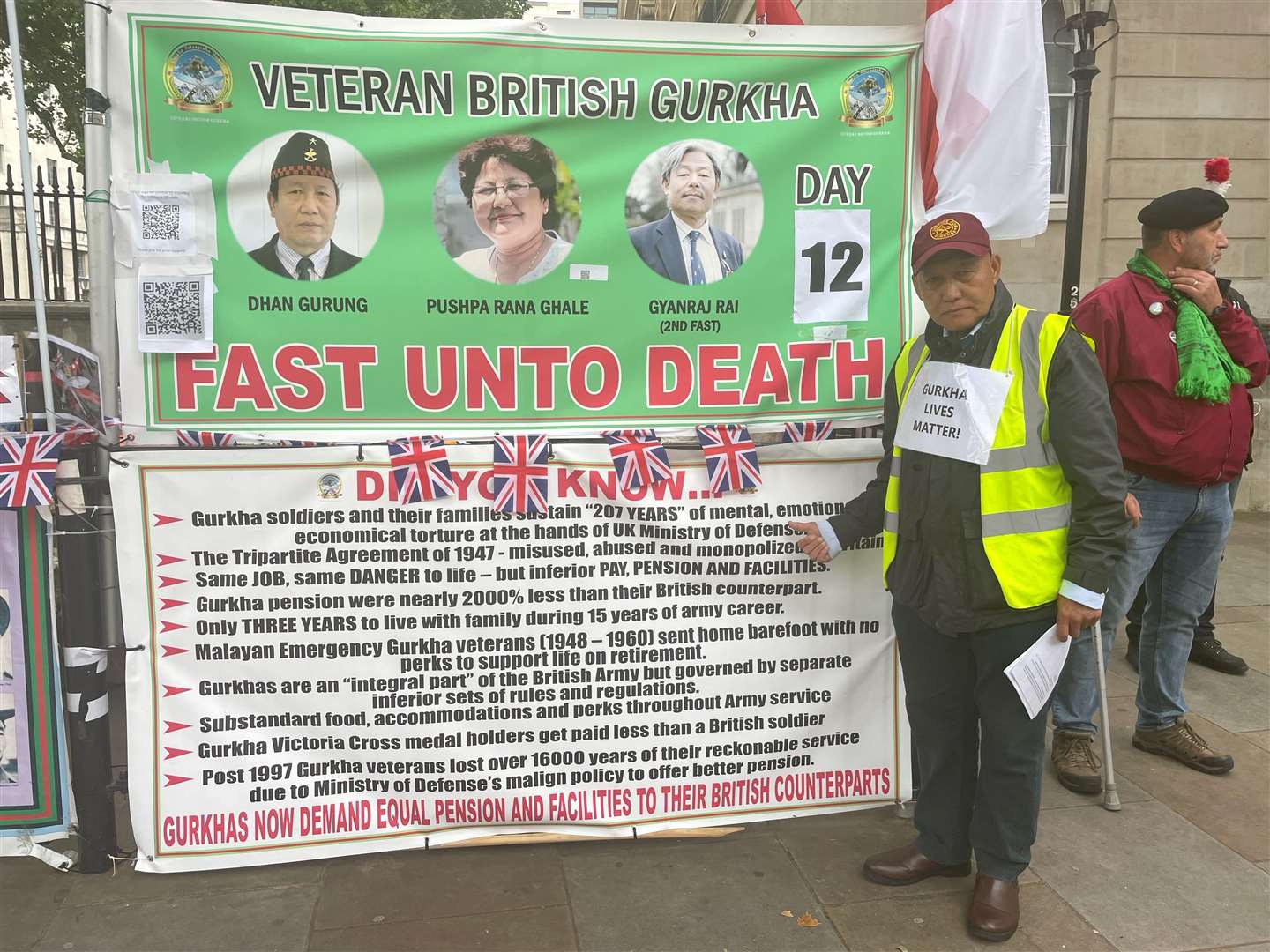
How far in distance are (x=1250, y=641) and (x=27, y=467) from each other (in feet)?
20.1

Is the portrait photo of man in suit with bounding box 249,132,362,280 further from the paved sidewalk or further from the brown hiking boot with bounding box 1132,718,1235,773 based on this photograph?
the brown hiking boot with bounding box 1132,718,1235,773

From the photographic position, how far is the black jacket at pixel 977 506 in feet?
8.09

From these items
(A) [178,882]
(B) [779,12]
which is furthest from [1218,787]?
(A) [178,882]

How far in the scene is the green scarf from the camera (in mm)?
3375

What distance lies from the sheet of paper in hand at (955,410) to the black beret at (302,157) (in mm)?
1925

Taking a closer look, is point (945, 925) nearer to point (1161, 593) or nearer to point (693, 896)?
point (693, 896)

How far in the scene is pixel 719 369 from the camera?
10.2 ft

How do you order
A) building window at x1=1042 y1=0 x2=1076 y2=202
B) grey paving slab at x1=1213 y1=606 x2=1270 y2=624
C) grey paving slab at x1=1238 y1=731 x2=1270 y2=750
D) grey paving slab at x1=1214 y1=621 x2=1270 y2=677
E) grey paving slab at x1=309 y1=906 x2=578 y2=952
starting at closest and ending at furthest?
1. grey paving slab at x1=309 y1=906 x2=578 y2=952
2. grey paving slab at x1=1238 y1=731 x2=1270 y2=750
3. grey paving slab at x1=1214 y1=621 x2=1270 y2=677
4. grey paving slab at x1=1213 y1=606 x2=1270 y2=624
5. building window at x1=1042 y1=0 x2=1076 y2=202

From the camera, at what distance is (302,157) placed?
283cm

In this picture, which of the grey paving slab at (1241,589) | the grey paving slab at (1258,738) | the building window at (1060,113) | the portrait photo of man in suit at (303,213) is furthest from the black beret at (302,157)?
the building window at (1060,113)

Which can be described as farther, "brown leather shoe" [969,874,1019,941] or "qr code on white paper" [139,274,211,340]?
"qr code on white paper" [139,274,211,340]

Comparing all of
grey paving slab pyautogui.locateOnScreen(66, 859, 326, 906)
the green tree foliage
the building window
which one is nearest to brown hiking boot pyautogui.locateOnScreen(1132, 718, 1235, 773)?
grey paving slab pyautogui.locateOnScreen(66, 859, 326, 906)

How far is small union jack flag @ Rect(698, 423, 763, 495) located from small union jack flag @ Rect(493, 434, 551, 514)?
527 mm

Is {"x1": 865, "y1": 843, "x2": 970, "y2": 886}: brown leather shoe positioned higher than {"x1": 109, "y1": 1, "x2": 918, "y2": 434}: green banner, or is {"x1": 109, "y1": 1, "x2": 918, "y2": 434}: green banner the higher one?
{"x1": 109, "y1": 1, "x2": 918, "y2": 434}: green banner
